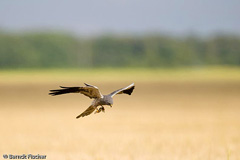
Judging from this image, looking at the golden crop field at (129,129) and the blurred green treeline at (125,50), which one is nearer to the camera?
the golden crop field at (129,129)

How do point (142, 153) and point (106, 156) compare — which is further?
point (142, 153)

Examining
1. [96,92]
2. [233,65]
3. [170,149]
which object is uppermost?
[96,92]

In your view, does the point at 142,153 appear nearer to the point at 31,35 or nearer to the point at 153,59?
the point at 153,59

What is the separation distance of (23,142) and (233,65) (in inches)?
2111

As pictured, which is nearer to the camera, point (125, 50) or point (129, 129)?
point (129, 129)

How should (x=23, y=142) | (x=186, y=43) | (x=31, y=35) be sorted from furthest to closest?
1. (x=31, y=35)
2. (x=186, y=43)
3. (x=23, y=142)

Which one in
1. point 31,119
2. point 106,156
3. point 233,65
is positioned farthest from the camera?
point 233,65

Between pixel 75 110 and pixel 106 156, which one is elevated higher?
pixel 106 156

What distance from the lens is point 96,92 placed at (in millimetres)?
6262

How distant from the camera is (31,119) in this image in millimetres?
19359

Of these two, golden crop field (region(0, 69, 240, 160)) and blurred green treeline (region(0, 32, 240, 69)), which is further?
blurred green treeline (region(0, 32, 240, 69))

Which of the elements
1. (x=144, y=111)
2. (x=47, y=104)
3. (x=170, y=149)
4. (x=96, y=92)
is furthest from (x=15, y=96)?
(x=96, y=92)

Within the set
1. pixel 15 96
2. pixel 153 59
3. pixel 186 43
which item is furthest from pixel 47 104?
→ pixel 186 43

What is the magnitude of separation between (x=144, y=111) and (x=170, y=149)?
405 inches
